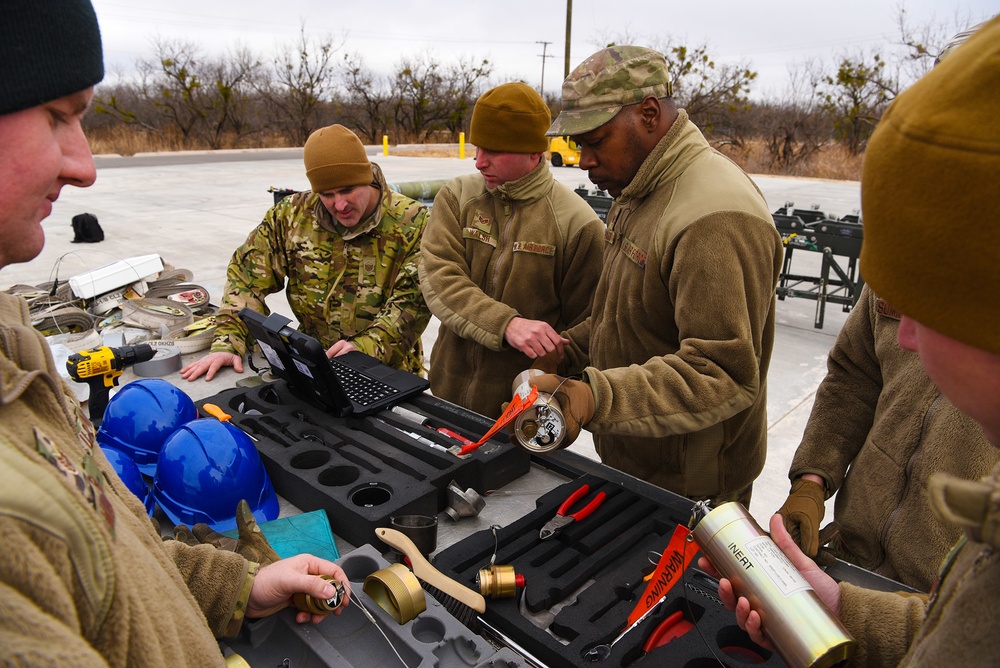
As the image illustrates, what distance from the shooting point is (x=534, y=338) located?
98.0 inches

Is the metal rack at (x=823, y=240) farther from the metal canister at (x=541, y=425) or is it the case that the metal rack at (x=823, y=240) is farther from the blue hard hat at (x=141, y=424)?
the blue hard hat at (x=141, y=424)

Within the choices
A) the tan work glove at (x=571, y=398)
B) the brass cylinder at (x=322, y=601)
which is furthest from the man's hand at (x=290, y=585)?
the tan work glove at (x=571, y=398)

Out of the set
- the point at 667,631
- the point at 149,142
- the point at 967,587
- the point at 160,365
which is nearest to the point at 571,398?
the point at 667,631

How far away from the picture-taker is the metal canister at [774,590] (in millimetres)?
1023

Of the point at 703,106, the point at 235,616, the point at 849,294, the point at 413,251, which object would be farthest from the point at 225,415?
the point at 703,106

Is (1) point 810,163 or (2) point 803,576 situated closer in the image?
(2) point 803,576

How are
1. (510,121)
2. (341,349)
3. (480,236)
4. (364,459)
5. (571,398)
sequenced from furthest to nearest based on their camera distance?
(480,236)
(341,349)
(510,121)
(364,459)
(571,398)

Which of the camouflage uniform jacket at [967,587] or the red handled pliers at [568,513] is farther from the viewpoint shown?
the red handled pliers at [568,513]

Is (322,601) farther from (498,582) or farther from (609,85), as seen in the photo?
(609,85)

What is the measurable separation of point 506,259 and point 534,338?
0.54 m

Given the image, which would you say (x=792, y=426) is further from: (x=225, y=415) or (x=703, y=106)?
(x=703, y=106)

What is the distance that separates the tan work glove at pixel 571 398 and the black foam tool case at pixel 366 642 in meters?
0.53

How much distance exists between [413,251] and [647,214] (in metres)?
1.53

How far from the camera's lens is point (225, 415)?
2.20m
